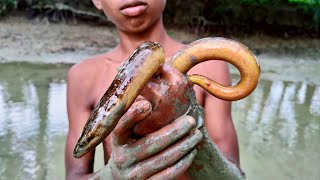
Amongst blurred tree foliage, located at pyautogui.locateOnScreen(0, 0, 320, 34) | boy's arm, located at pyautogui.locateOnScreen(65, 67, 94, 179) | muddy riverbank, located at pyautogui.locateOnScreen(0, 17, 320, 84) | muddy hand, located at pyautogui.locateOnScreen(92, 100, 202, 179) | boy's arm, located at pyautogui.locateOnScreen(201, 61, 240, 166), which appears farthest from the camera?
blurred tree foliage, located at pyautogui.locateOnScreen(0, 0, 320, 34)

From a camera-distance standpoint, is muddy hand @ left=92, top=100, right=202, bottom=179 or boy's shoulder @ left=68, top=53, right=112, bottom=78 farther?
boy's shoulder @ left=68, top=53, right=112, bottom=78

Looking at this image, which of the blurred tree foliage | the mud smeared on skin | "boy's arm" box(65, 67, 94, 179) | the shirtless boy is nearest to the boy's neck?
the shirtless boy

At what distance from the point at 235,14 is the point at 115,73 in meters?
7.79

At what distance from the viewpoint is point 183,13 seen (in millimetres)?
9500

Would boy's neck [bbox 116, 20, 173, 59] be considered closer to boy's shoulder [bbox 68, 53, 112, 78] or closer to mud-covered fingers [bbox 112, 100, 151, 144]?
boy's shoulder [bbox 68, 53, 112, 78]

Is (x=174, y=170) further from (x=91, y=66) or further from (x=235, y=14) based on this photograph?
(x=235, y=14)

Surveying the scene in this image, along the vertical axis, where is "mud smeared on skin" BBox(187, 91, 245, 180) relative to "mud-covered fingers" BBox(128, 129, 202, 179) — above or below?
below

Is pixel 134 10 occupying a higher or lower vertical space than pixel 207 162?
higher

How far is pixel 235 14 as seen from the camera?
30.4ft

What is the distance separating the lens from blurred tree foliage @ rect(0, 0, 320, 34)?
29.7 feet

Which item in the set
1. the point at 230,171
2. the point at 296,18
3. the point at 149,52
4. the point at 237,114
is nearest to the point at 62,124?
the point at 237,114

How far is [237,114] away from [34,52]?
398 cm

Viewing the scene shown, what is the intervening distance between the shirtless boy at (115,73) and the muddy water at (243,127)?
1.95 metres

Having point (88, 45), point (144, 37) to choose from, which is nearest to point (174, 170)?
point (144, 37)
